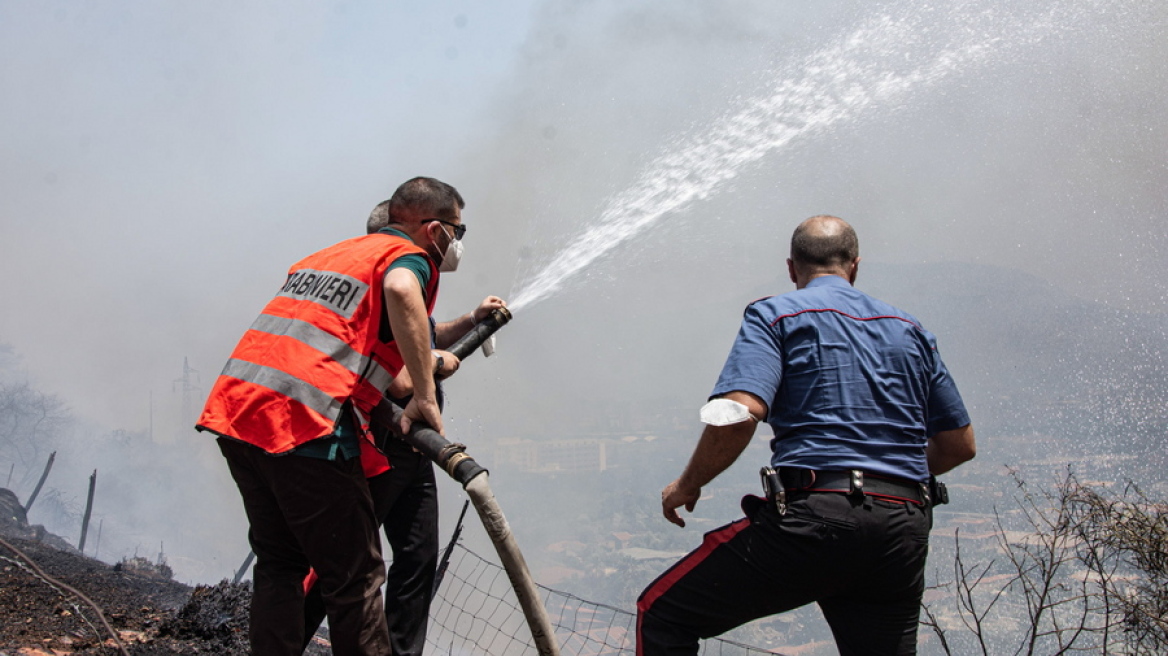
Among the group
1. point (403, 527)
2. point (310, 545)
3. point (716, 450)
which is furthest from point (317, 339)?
point (716, 450)

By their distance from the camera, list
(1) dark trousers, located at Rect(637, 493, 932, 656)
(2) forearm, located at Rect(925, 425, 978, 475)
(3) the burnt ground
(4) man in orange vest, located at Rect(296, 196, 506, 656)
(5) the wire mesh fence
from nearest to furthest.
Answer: (1) dark trousers, located at Rect(637, 493, 932, 656), (2) forearm, located at Rect(925, 425, 978, 475), (4) man in orange vest, located at Rect(296, 196, 506, 656), (3) the burnt ground, (5) the wire mesh fence

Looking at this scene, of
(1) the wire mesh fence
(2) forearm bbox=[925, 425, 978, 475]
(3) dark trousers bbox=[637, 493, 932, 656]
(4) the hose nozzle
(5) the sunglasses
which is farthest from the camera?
(1) the wire mesh fence

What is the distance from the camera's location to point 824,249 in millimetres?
2703

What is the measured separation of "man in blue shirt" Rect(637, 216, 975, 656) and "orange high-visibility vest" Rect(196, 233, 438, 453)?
1.14 meters

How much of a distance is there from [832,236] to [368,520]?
1915 mm

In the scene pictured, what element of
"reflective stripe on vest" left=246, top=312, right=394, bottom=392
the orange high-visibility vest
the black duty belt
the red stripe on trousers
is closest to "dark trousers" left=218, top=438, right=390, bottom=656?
the orange high-visibility vest

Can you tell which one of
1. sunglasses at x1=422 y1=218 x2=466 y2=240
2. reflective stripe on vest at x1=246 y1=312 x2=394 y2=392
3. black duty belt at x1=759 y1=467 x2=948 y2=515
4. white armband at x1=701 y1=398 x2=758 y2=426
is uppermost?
sunglasses at x1=422 y1=218 x2=466 y2=240

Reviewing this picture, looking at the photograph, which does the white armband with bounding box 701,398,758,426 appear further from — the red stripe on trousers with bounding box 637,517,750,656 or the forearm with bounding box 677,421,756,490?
the red stripe on trousers with bounding box 637,517,750,656

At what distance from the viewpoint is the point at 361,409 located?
8.84 ft

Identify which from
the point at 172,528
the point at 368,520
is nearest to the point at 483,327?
the point at 368,520

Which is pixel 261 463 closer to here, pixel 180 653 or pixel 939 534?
pixel 180 653

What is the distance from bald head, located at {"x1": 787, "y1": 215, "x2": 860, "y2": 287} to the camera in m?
2.70

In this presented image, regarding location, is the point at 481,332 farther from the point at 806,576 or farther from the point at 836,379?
the point at 806,576

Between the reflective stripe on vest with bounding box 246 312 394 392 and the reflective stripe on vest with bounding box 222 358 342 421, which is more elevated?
the reflective stripe on vest with bounding box 246 312 394 392
